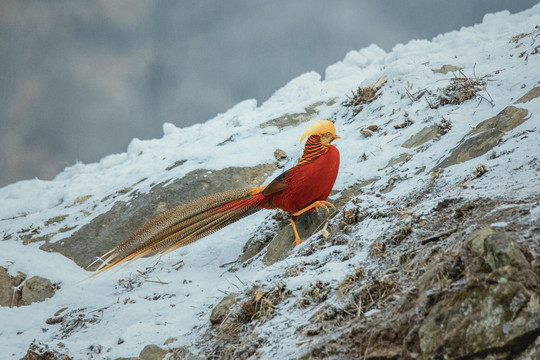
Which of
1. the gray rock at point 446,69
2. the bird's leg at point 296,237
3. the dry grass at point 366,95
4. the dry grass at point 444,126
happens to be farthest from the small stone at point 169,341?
the gray rock at point 446,69

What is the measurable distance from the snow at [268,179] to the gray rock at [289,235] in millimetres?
168

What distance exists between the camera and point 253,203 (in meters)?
4.05

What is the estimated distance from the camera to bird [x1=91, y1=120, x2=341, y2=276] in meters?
3.73

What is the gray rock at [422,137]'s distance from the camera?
4308mm

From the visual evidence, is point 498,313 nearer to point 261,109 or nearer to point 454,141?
point 454,141

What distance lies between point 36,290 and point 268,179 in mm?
3458

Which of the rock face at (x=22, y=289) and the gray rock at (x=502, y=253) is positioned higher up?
the rock face at (x=22, y=289)

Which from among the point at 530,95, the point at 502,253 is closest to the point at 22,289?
the point at 502,253

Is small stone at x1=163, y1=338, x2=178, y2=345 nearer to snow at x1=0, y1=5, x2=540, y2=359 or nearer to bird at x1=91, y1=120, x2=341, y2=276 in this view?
snow at x1=0, y1=5, x2=540, y2=359

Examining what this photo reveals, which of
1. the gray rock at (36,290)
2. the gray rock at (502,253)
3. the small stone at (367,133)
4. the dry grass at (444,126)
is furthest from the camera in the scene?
the small stone at (367,133)

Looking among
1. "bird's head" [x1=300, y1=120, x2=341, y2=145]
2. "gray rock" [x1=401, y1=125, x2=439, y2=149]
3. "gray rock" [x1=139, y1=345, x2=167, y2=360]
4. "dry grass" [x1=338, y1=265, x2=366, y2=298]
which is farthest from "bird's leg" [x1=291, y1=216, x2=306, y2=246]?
"gray rock" [x1=401, y1=125, x2=439, y2=149]

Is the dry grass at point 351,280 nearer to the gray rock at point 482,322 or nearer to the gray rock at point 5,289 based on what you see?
the gray rock at point 482,322

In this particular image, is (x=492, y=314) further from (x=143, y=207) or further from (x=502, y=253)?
(x=143, y=207)

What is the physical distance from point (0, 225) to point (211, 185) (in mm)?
4801
